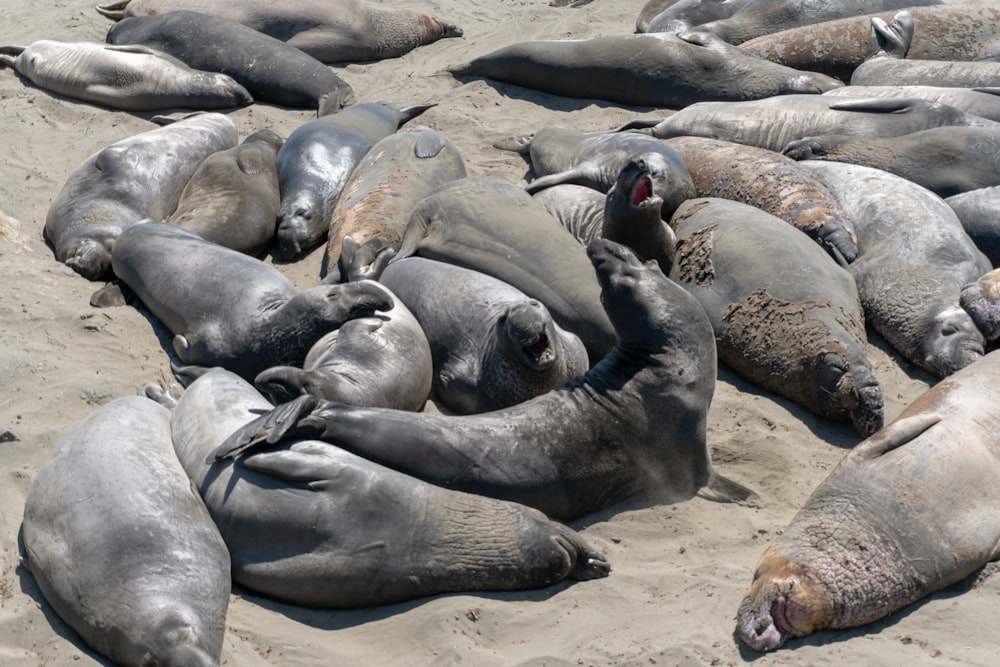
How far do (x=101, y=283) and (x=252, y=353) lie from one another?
158 centimetres

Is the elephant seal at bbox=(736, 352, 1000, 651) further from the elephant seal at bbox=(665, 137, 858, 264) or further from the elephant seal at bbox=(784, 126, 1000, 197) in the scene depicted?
the elephant seal at bbox=(784, 126, 1000, 197)

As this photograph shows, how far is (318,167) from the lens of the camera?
7.65m

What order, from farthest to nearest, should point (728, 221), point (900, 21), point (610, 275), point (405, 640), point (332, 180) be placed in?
point (900, 21), point (332, 180), point (728, 221), point (610, 275), point (405, 640)

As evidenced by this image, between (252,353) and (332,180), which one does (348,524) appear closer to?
(252,353)

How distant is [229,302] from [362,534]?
208 cm

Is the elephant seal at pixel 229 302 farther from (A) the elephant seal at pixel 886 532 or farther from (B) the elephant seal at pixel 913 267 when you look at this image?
(B) the elephant seal at pixel 913 267

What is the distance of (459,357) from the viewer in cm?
559

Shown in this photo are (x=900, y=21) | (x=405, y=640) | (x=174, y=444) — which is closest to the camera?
(x=405, y=640)

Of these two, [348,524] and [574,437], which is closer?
[348,524]

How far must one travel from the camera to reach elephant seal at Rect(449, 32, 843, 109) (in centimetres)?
906

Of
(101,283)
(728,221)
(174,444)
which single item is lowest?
(101,283)

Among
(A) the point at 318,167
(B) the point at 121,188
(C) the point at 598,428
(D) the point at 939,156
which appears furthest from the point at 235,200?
(D) the point at 939,156

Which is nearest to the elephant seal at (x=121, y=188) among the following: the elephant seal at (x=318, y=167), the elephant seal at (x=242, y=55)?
the elephant seal at (x=318, y=167)

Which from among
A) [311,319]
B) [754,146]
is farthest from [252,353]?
[754,146]
